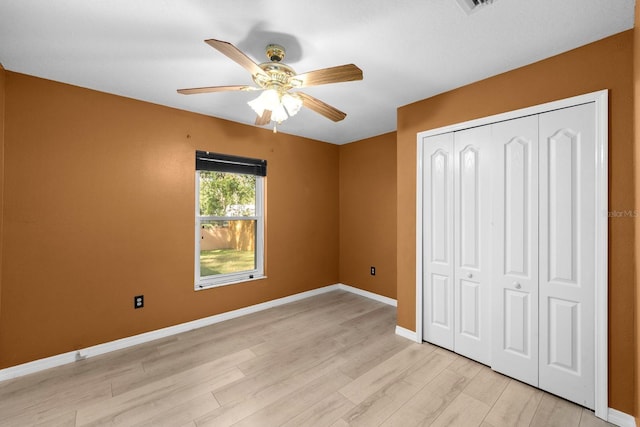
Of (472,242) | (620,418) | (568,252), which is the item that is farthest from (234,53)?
(620,418)

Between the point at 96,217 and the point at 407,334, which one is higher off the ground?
the point at 96,217

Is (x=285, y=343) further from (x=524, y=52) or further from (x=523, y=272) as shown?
(x=524, y=52)

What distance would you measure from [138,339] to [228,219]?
63.6 inches

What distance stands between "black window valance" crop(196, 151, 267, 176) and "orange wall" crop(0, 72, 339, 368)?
0.10 m

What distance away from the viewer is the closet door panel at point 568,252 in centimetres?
188

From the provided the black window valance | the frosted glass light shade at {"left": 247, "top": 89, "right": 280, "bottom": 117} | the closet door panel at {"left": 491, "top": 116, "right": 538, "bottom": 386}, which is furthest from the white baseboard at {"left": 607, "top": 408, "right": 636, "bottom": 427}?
the black window valance

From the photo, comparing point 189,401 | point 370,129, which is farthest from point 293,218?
point 189,401

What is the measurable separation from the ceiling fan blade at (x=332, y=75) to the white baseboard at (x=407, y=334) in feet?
8.42

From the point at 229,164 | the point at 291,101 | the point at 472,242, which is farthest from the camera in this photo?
the point at 229,164

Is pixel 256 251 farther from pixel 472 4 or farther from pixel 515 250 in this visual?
pixel 472 4

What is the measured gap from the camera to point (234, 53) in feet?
4.86

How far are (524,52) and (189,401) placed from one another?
3.56 metres

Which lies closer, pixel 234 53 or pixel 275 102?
pixel 234 53

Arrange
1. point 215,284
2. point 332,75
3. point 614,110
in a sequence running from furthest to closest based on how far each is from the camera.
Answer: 1. point 215,284
2. point 614,110
3. point 332,75
